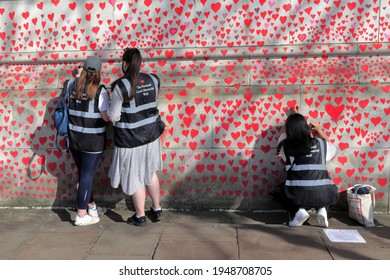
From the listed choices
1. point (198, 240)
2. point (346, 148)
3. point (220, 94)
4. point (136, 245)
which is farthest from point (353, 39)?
point (136, 245)

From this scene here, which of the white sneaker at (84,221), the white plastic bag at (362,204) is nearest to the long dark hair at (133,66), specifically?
the white sneaker at (84,221)

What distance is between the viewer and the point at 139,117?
517 cm

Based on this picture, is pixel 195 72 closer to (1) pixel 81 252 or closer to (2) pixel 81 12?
(2) pixel 81 12

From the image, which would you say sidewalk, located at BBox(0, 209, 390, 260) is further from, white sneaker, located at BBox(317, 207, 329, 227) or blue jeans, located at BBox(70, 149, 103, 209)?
blue jeans, located at BBox(70, 149, 103, 209)

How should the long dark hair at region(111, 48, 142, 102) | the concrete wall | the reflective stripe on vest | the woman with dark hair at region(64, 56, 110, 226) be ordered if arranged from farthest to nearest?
the concrete wall → the reflective stripe on vest → the woman with dark hair at region(64, 56, 110, 226) → the long dark hair at region(111, 48, 142, 102)

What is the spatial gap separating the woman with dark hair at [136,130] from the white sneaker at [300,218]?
5.12ft

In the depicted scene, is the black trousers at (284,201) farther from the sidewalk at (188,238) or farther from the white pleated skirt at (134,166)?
the white pleated skirt at (134,166)

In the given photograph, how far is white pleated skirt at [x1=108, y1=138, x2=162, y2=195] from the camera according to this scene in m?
5.24

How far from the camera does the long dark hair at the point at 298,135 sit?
5.23 meters

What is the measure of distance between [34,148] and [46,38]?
1.35 m

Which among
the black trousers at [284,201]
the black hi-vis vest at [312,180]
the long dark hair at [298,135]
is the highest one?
the long dark hair at [298,135]

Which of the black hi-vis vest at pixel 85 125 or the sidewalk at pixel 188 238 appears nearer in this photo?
the sidewalk at pixel 188 238

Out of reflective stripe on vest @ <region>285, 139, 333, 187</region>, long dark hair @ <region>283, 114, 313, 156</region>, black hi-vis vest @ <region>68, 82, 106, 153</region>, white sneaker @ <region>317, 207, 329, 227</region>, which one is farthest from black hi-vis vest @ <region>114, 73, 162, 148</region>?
white sneaker @ <region>317, 207, 329, 227</region>

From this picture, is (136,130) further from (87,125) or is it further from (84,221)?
(84,221)
